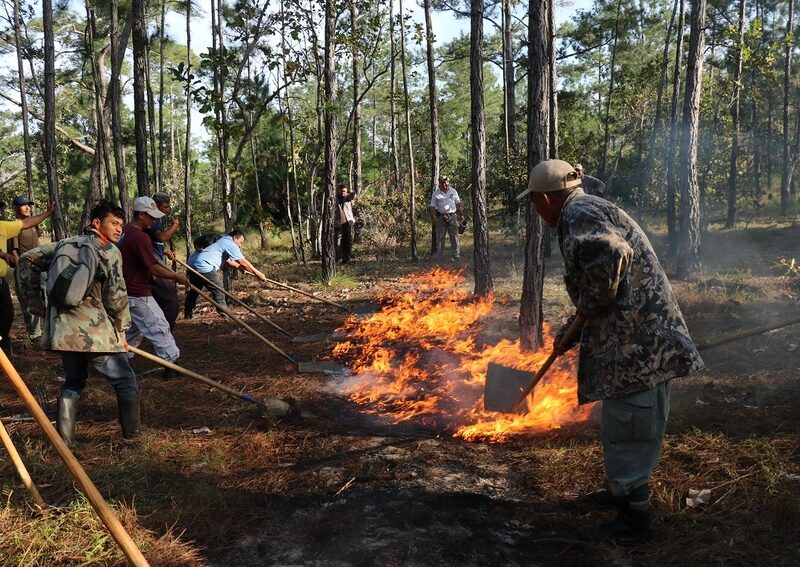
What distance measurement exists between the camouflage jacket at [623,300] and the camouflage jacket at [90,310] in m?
3.47

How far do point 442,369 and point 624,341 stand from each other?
3767 millimetres

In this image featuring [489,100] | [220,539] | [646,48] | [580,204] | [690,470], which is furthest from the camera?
[489,100]

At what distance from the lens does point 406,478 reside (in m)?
3.96

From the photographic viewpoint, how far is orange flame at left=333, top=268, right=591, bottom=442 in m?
4.95

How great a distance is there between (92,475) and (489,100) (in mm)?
45343

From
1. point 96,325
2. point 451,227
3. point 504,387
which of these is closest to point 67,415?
point 96,325

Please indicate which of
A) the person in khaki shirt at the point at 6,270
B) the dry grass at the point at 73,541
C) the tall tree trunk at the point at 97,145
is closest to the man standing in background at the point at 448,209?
the tall tree trunk at the point at 97,145

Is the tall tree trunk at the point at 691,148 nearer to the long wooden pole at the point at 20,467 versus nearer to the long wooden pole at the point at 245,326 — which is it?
the long wooden pole at the point at 245,326

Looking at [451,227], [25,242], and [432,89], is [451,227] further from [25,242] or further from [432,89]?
[25,242]

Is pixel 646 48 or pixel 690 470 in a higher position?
pixel 646 48

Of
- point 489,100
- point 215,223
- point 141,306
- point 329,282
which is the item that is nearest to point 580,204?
point 141,306

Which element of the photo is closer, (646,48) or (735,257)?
(735,257)

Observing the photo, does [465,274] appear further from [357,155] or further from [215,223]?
[215,223]

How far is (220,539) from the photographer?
3328 mm
